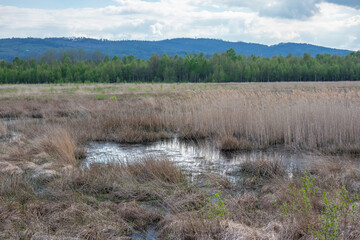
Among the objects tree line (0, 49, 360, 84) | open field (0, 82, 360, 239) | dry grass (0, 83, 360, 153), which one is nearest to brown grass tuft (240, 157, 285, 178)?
open field (0, 82, 360, 239)

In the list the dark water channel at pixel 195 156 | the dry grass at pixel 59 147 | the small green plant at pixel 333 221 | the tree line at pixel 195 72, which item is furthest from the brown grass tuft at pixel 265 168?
the tree line at pixel 195 72

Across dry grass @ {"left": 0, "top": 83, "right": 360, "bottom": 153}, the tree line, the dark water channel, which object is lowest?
the dark water channel

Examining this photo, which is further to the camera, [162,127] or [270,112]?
[162,127]

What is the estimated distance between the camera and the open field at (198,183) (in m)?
4.03

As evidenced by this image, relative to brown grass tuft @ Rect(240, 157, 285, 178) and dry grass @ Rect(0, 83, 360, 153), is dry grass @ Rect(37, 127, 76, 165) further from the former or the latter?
brown grass tuft @ Rect(240, 157, 285, 178)

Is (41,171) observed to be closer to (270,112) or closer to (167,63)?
(270,112)

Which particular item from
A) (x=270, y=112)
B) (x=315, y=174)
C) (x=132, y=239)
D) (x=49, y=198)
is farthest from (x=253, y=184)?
(x=270, y=112)

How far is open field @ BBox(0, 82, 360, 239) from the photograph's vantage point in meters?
4.03

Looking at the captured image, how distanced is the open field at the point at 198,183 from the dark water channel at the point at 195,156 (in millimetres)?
344

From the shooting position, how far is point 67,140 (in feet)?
27.6

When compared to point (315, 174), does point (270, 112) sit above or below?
above

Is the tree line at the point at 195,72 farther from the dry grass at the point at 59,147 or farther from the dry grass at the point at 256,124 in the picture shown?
the dry grass at the point at 59,147

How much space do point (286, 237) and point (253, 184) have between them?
8.08ft

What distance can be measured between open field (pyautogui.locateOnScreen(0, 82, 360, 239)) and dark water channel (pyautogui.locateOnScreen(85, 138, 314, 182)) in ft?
1.13
